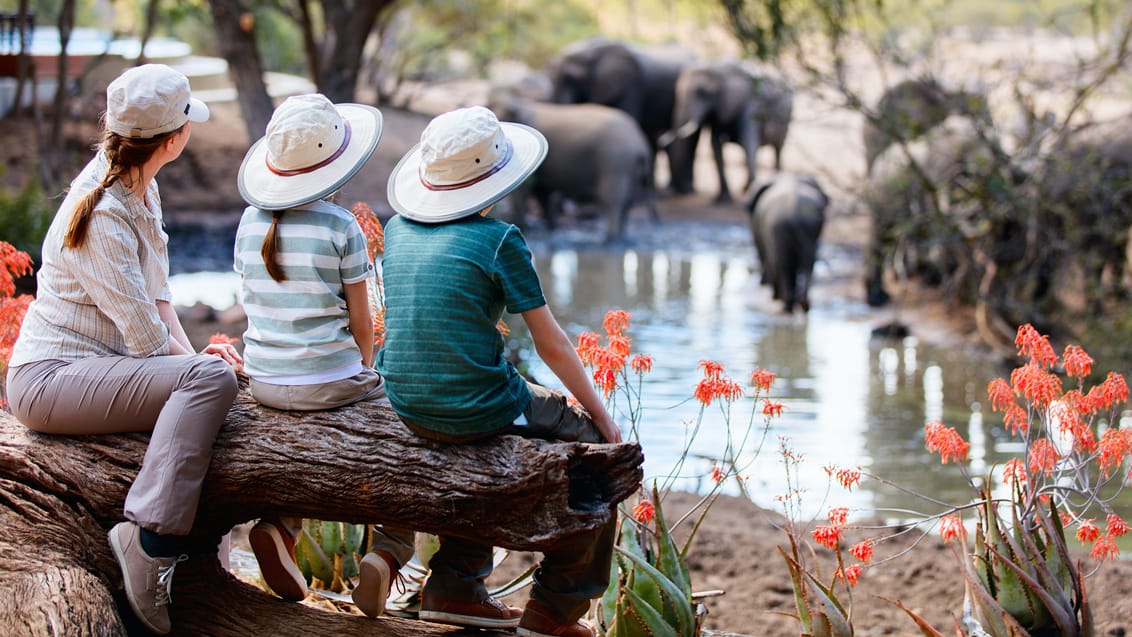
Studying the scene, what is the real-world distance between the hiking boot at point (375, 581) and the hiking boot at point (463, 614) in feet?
0.40

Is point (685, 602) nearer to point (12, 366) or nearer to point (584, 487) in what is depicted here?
point (584, 487)

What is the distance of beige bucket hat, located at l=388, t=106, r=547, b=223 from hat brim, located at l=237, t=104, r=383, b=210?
197 mm

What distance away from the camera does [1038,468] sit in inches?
165

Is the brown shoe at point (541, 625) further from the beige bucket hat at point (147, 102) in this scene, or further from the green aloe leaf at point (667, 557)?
the beige bucket hat at point (147, 102)

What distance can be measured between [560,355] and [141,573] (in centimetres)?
126

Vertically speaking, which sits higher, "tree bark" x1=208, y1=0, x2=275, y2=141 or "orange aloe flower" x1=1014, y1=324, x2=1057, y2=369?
"orange aloe flower" x1=1014, y1=324, x2=1057, y2=369

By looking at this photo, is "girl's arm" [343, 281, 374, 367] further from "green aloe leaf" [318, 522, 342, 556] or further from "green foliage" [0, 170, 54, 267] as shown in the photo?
"green foliage" [0, 170, 54, 267]

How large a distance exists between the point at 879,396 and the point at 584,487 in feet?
21.0

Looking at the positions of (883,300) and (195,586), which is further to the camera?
(883,300)

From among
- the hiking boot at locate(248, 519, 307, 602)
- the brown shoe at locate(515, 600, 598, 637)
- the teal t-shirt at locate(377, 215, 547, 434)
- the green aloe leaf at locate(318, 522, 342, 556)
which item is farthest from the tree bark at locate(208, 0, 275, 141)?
the brown shoe at locate(515, 600, 598, 637)

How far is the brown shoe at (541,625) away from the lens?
3.68 m

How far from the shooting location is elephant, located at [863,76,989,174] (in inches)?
418

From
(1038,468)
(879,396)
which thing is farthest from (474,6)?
(1038,468)

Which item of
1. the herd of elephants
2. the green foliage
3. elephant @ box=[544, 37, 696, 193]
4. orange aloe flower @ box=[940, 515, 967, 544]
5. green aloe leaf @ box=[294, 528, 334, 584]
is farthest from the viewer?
elephant @ box=[544, 37, 696, 193]
